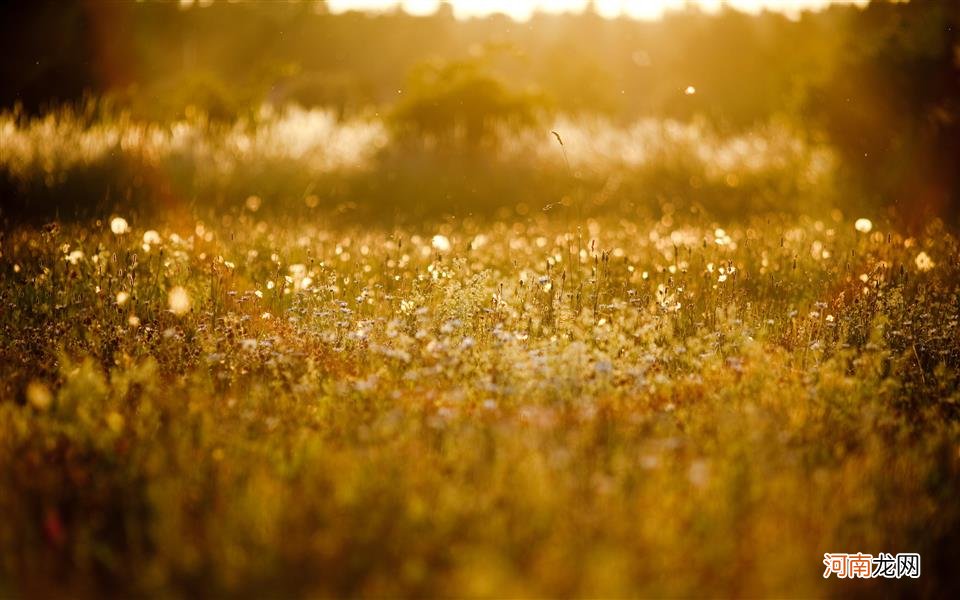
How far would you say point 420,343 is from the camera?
15.8 feet

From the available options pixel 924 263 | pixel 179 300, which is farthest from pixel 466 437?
pixel 924 263

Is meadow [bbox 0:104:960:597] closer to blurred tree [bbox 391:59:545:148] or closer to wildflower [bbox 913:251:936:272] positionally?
wildflower [bbox 913:251:936:272]

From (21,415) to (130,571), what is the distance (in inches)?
56.2

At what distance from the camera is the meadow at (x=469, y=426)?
259cm

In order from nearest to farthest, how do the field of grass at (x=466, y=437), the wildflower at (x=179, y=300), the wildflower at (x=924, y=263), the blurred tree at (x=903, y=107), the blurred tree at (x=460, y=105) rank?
the field of grass at (x=466, y=437) < the wildflower at (x=179, y=300) < the wildflower at (x=924, y=263) < the blurred tree at (x=903, y=107) < the blurred tree at (x=460, y=105)

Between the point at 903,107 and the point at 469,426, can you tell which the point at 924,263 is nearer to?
the point at 469,426

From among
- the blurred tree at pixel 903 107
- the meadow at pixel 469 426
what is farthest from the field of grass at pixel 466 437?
the blurred tree at pixel 903 107

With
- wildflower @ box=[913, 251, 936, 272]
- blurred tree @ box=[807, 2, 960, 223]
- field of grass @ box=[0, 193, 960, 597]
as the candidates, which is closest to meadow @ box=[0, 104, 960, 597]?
field of grass @ box=[0, 193, 960, 597]

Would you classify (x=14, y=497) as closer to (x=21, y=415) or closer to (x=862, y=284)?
(x=21, y=415)

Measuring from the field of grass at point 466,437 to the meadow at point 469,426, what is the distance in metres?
0.01

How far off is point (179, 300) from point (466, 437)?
3000mm

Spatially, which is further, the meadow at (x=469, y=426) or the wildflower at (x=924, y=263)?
the wildflower at (x=924, y=263)

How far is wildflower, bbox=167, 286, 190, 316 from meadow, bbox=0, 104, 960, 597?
0.06 feet

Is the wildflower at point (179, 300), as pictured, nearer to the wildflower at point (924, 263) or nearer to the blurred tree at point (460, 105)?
the wildflower at point (924, 263)
